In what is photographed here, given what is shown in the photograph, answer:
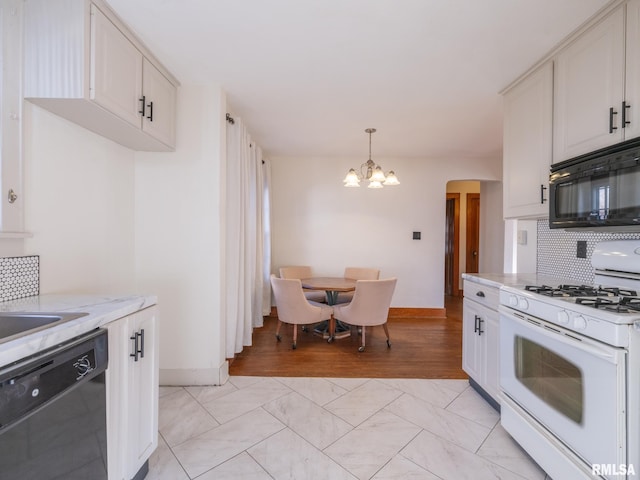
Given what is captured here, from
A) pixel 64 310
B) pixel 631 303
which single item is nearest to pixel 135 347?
pixel 64 310

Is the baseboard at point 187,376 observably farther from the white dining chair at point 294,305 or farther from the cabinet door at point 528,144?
the cabinet door at point 528,144

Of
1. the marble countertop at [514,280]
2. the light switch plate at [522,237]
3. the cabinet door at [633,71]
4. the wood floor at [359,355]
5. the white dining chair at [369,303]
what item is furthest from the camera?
the white dining chair at [369,303]

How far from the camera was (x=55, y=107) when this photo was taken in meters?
1.58

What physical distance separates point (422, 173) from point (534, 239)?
94.2 inches

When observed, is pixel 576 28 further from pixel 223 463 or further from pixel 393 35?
pixel 223 463

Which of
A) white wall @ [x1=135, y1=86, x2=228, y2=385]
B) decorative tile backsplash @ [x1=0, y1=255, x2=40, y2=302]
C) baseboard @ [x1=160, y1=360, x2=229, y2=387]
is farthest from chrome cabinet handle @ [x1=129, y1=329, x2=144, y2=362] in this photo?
baseboard @ [x1=160, y1=360, x2=229, y2=387]

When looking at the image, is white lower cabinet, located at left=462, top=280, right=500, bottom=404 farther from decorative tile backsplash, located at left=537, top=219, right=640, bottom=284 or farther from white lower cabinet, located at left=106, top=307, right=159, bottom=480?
white lower cabinet, located at left=106, top=307, right=159, bottom=480

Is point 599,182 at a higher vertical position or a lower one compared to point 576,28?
lower

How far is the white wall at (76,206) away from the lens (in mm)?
1556

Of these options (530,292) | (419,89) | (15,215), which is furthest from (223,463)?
(419,89)

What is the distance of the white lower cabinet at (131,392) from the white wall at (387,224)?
3.25 m

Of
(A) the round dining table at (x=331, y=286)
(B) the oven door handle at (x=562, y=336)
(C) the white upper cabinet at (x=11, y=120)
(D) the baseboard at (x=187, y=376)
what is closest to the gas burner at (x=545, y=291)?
(B) the oven door handle at (x=562, y=336)

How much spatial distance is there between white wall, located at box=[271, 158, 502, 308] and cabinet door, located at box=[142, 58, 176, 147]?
248 cm

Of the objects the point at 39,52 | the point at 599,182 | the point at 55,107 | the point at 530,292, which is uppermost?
the point at 39,52
